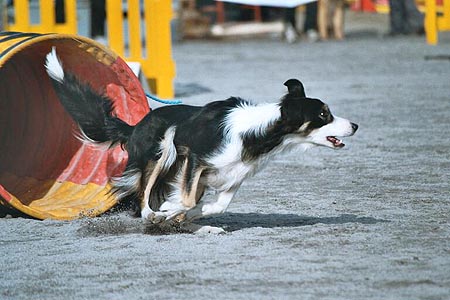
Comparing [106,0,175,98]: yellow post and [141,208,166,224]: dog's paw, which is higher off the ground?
[106,0,175,98]: yellow post

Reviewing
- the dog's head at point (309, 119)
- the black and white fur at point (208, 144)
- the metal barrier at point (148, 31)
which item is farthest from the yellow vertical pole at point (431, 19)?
the dog's head at point (309, 119)

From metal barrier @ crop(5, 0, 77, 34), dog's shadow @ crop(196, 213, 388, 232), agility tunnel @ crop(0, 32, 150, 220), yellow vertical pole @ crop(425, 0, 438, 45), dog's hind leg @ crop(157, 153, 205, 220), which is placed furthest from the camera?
yellow vertical pole @ crop(425, 0, 438, 45)

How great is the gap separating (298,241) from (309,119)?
71cm

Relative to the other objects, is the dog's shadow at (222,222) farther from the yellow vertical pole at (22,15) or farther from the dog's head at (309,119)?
the yellow vertical pole at (22,15)

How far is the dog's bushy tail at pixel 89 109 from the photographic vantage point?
22.4ft

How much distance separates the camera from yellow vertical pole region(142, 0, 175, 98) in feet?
41.1

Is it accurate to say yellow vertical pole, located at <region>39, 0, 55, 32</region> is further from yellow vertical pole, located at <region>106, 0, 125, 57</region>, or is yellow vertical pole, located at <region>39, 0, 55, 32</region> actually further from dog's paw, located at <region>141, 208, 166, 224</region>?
dog's paw, located at <region>141, 208, 166, 224</region>

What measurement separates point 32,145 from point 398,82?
821 cm

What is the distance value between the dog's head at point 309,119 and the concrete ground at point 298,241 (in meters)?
0.58

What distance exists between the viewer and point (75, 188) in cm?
768

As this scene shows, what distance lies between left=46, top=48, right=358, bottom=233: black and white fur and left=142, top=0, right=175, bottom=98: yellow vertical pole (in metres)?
5.89

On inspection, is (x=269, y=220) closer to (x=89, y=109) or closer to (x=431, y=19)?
(x=89, y=109)

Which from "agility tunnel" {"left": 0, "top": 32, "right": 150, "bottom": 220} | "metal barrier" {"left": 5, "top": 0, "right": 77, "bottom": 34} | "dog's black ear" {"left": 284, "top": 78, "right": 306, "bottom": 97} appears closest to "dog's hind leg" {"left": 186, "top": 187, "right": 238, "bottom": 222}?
"dog's black ear" {"left": 284, "top": 78, "right": 306, "bottom": 97}

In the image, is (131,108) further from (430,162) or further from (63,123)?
(430,162)
